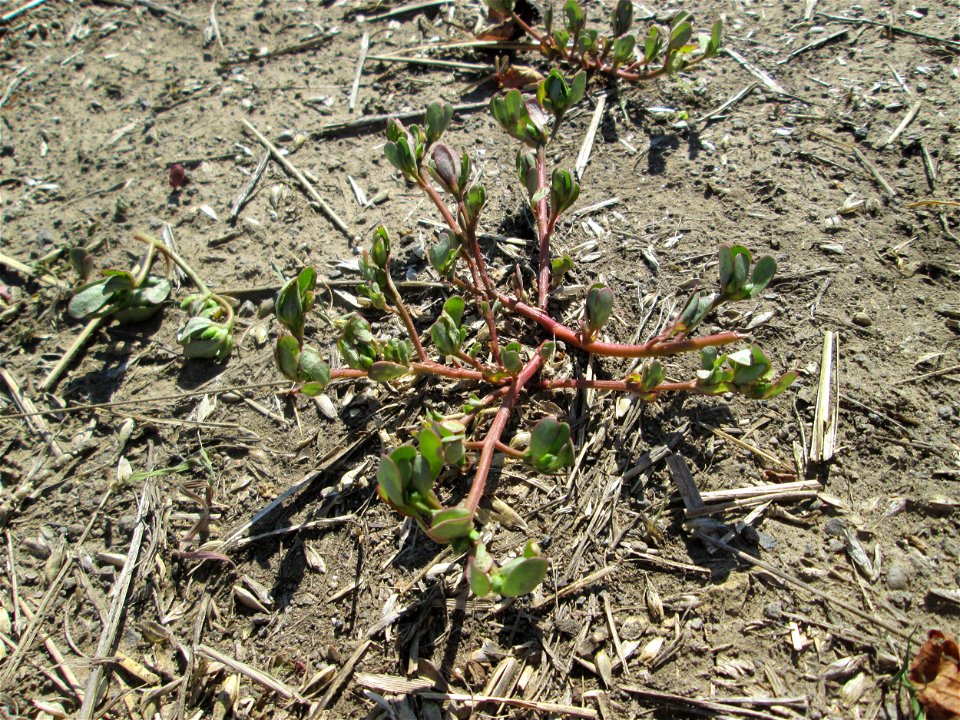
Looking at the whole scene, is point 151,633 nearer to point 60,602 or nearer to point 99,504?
point 60,602

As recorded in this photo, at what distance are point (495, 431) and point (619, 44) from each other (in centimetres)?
207

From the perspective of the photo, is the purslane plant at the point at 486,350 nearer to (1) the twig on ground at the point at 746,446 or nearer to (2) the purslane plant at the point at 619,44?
(1) the twig on ground at the point at 746,446

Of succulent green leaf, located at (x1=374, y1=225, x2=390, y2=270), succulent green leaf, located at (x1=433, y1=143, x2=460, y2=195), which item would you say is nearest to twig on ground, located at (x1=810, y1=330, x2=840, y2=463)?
succulent green leaf, located at (x1=433, y1=143, x2=460, y2=195)

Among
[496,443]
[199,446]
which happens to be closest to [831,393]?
[496,443]

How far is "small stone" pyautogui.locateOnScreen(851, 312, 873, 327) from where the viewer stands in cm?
235

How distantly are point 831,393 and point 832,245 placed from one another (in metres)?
0.67

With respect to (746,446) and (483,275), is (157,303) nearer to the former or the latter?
(483,275)

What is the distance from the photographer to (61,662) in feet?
6.63

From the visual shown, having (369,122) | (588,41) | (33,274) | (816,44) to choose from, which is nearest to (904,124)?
(816,44)

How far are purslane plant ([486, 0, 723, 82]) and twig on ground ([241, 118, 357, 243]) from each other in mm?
1308

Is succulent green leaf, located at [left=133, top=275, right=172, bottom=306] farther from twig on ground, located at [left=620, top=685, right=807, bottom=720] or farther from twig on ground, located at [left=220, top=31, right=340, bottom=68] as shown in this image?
twig on ground, located at [left=620, top=685, right=807, bottom=720]

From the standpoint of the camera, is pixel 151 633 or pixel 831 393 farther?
pixel 831 393

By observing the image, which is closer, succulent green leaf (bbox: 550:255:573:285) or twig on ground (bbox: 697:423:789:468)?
twig on ground (bbox: 697:423:789:468)

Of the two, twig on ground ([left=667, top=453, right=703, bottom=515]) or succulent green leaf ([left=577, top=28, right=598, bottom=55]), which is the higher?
succulent green leaf ([left=577, top=28, right=598, bottom=55])
